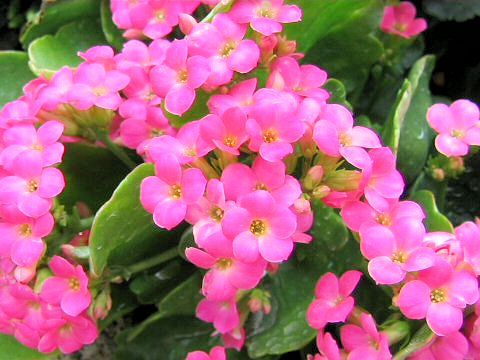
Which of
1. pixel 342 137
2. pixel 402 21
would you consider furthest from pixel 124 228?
pixel 402 21

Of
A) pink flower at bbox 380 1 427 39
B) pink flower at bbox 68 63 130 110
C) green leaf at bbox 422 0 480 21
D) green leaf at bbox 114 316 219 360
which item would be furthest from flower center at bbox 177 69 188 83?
green leaf at bbox 422 0 480 21

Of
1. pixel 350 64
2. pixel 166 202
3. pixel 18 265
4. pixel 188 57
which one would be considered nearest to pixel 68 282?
pixel 18 265

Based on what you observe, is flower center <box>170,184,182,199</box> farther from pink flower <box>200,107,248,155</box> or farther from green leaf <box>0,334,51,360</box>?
green leaf <box>0,334,51,360</box>

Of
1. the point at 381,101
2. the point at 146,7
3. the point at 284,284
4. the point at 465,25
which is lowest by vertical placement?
the point at 284,284

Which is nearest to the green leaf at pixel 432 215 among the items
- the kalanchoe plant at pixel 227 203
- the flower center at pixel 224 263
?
the kalanchoe plant at pixel 227 203

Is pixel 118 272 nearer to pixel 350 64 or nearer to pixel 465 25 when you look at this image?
pixel 350 64

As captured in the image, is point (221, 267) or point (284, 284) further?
point (284, 284)
